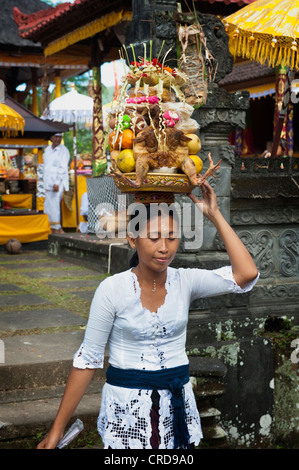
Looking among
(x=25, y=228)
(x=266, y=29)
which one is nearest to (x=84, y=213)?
(x=25, y=228)

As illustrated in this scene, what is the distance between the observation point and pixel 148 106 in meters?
3.31

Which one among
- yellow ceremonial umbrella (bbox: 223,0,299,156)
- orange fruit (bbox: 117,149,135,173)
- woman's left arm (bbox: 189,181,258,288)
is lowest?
woman's left arm (bbox: 189,181,258,288)

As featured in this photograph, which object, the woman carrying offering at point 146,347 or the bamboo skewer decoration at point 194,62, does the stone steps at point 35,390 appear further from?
the bamboo skewer decoration at point 194,62

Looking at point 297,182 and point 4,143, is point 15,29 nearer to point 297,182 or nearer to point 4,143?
point 4,143

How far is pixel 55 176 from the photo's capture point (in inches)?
557

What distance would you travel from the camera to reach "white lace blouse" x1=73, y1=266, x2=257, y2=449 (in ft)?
9.91

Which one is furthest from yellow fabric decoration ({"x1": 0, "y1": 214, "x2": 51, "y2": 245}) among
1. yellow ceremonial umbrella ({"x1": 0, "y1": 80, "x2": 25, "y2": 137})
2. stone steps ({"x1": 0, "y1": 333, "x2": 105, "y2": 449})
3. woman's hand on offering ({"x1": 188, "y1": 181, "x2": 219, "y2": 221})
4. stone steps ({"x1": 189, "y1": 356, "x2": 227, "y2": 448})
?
woman's hand on offering ({"x1": 188, "y1": 181, "x2": 219, "y2": 221})

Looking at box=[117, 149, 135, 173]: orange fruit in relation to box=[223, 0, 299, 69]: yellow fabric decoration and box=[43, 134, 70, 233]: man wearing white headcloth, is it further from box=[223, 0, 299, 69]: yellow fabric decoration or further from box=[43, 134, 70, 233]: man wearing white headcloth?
box=[43, 134, 70, 233]: man wearing white headcloth

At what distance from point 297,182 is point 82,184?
10.9 meters

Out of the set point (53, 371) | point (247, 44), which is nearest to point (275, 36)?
point (247, 44)

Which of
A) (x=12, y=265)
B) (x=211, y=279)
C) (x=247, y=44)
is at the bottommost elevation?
(x=12, y=265)

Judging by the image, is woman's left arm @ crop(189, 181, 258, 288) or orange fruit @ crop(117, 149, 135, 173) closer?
woman's left arm @ crop(189, 181, 258, 288)

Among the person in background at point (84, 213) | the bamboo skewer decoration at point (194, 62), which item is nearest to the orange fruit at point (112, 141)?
the bamboo skewer decoration at point (194, 62)

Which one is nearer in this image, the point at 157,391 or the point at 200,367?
the point at 157,391
